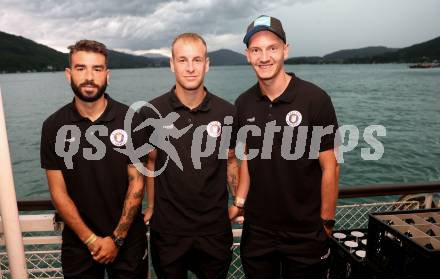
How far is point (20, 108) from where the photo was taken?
188 feet

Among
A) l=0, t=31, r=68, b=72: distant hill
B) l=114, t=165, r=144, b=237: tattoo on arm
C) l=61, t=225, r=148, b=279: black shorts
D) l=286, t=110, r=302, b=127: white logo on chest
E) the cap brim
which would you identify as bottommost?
l=61, t=225, r=148, b=279: black shorts

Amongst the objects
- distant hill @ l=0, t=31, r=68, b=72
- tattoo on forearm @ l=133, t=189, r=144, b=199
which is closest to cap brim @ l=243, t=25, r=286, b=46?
tattoo on forearm @ l=133, t=189, r=144, b=199

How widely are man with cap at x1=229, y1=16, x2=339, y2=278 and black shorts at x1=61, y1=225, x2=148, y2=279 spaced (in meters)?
1.05

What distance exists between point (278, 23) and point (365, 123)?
35.9 m

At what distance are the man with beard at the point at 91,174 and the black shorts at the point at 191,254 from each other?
243 millimetres

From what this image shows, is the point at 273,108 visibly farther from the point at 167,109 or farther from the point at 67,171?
the point at 67,171

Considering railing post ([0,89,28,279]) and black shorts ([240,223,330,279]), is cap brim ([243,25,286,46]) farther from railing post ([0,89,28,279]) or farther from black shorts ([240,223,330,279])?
railing post ([0,89,28,279])

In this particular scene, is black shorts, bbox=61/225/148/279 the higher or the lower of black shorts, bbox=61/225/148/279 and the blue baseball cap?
the lower

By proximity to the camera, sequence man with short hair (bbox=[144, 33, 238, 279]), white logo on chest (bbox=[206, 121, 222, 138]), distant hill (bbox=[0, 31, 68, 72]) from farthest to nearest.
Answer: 1. distant hill (bbox=[0, 31, 68, 72])
2. white logo on chest (bbox=[206, 121, 222, 138])
3. man with short hair (bbox=[144, 33, 238, 279])

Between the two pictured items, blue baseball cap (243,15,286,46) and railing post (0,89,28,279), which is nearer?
railing post (0,89,28,279)

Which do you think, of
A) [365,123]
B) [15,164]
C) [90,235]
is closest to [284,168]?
[90,235]

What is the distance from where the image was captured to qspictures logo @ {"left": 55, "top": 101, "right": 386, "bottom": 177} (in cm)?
296

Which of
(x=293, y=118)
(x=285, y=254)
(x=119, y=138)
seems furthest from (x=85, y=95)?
(x=285, y=254)

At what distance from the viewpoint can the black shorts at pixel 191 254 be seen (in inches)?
120
